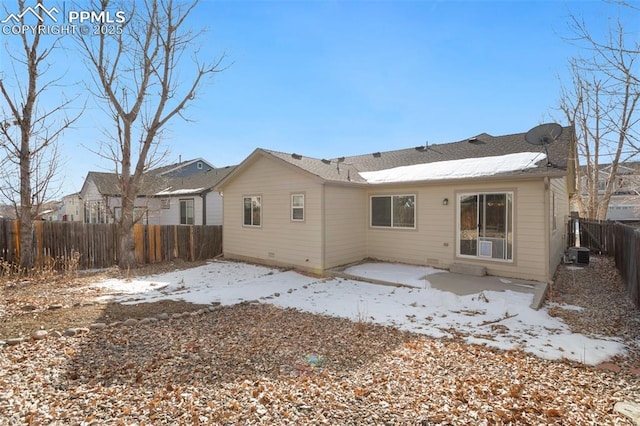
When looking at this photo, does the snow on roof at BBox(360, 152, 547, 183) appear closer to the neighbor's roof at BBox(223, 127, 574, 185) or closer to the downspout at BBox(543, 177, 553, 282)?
the neighbor's roof at BBox(223, 127, 574, 185)

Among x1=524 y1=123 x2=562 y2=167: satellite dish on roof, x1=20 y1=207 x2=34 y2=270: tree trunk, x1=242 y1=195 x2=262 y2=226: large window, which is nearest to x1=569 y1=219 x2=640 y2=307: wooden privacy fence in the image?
x1=524 y1=123 x2=562 y2=167: satellite dish on roof

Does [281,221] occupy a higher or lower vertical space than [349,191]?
lower

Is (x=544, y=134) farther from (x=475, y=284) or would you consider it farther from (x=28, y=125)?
(x=28, y=125)

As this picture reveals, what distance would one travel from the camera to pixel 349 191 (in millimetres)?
11000

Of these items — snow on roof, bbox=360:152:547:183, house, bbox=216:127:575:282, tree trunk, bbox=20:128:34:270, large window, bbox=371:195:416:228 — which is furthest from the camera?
large window, bbox=371:195:416:228

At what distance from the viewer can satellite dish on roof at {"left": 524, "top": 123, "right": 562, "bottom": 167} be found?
31.0 ft

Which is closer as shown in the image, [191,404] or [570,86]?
[191,404]

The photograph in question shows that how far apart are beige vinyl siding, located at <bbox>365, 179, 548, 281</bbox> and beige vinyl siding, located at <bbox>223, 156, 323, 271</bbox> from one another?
241cm

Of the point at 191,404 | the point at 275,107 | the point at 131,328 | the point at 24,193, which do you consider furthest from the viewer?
the point at 275,107

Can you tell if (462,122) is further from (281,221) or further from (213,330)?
(213,330)

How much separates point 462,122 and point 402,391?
1648 cm

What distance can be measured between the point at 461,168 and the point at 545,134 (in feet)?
8.18

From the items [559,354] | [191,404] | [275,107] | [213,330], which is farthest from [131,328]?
[275,107]

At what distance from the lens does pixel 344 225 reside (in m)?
10.8
